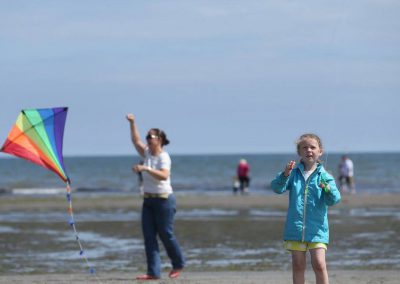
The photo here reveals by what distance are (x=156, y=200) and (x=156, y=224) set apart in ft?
1.07

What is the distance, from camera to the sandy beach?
11188 mm

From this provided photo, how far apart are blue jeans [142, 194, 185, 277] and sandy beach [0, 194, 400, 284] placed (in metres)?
0.25

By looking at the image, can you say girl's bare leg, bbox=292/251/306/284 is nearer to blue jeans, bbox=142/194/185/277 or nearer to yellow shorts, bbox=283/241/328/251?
yellow shorts, bbox=283/241/328/251

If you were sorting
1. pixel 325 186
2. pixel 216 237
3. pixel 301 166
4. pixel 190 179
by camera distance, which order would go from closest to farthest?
pixel 325 186
pixel 301 166
pixel 216 237
pixel 190 179

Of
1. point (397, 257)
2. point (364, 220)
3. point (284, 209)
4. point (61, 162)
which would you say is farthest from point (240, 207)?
point (61, 162)

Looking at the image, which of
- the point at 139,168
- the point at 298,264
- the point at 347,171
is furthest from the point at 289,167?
the point at 347,171

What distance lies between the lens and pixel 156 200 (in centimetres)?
1110

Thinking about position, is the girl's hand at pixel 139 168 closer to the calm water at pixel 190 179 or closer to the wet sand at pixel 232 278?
the wet sand at pixel 232 278

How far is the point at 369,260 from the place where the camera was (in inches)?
541

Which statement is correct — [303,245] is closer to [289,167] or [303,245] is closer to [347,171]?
[289,167]

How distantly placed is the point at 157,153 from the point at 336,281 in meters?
2.37

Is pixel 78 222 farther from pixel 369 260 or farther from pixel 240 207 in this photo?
pixel 369 260

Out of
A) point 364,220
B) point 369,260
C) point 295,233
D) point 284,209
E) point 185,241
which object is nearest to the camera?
point 295,233

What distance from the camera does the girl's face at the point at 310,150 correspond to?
8.57m
